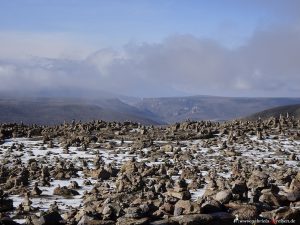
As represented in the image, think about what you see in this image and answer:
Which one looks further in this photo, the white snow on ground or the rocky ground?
the white snow on ground

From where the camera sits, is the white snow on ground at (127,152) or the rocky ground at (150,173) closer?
the rocky ground at (150,173)

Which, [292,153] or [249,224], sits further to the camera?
[292,153]

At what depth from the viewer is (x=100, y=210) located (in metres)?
17.9

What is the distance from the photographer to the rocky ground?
17.8 metres

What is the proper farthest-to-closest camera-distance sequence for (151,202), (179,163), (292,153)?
(292,153)
(179,163)
(151,202)

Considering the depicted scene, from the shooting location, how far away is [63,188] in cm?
2292

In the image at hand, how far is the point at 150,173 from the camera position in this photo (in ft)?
85.9

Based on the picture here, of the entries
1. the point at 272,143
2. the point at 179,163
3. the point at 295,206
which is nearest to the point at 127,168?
the point at 179,163

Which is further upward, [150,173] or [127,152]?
[127,152]

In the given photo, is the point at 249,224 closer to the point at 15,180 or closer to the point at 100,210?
the point at 100,210

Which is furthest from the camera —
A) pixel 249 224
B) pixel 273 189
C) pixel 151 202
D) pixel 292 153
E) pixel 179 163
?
pixel 292 153

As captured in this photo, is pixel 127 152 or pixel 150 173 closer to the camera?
pixel 150 173

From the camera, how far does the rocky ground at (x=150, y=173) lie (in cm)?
1781

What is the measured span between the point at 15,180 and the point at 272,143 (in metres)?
18.7
